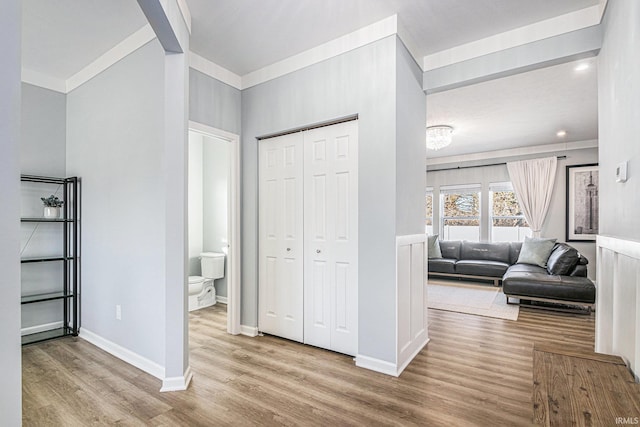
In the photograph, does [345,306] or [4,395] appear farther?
[345,306]

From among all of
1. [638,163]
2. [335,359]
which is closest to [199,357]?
[335,359]

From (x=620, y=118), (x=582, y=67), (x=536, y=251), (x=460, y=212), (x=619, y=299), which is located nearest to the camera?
(x=619, y=299)

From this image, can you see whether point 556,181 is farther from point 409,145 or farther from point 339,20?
point 339,20

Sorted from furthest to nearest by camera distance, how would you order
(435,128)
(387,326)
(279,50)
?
(435,128) → (279,50) → (387,326)

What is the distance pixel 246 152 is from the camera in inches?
139

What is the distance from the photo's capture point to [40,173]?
3.45 m

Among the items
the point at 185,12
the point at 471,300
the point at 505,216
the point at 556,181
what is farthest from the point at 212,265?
the point at 556,181

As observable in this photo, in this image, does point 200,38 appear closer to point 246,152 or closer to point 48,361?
point 246,152

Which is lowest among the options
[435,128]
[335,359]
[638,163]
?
[335,359]

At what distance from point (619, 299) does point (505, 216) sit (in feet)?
19.1

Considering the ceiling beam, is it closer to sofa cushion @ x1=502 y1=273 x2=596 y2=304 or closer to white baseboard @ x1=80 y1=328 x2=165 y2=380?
sofa cushion @ x1=502 y1=273 x2=596 y2=304

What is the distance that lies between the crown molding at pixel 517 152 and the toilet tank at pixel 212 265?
17.4ft

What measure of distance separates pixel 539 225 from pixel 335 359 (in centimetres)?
559

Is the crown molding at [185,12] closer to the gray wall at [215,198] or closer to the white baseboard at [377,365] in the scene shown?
the gray wall at [215,198]
